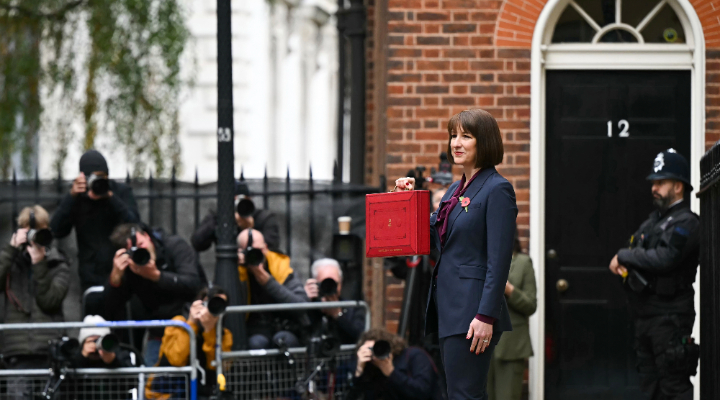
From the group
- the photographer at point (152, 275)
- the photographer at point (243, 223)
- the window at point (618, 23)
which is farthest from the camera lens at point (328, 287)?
the window at point (618, 23)

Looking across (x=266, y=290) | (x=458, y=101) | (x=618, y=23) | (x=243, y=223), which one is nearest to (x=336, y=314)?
(x=266, y=290)

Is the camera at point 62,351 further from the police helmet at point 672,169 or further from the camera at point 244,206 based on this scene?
the police helmet at point 672,169

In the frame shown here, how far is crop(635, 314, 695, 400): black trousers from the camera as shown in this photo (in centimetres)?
780

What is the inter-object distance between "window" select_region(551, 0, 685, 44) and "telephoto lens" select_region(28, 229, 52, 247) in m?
4.23

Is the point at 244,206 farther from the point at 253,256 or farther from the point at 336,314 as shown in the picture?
the point at 336,314

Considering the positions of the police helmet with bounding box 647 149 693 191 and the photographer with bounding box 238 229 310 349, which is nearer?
the police helmet with bounding box 647 149 693 191

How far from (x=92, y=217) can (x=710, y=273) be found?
4.57m

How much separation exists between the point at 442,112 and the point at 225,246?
2343 millimetres

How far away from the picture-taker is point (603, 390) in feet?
30.7

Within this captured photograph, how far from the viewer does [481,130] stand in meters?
5.18

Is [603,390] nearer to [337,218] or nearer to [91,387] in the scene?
[337,218]

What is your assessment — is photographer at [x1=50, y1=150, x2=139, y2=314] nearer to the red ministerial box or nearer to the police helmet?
the police helmet

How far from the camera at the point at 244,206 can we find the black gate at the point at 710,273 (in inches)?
128

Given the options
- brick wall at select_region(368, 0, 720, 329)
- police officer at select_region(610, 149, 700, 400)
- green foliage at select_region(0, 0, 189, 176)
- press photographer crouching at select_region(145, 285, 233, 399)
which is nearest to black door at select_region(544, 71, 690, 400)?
brick wall at select_region(368, 0, 720, 329)
